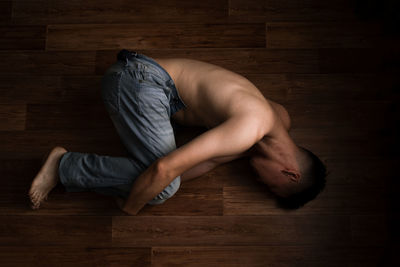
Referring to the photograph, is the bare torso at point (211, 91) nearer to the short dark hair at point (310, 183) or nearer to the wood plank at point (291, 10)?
the short dark hair at point (310, 183)

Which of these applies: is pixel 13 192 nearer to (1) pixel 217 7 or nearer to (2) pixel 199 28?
(2) pixel 199 28

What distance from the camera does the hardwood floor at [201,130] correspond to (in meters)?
1.49

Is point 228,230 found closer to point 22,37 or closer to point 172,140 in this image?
point 172,140

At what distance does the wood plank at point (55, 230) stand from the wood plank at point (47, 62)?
0.62 meters

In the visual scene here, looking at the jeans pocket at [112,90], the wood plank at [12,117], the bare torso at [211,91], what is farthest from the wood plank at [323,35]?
the wood plank at [12,117]

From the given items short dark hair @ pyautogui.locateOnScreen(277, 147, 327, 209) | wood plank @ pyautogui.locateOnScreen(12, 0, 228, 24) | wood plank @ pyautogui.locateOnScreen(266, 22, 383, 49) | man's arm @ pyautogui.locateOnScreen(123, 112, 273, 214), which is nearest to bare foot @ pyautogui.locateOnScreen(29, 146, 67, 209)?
man's arm @ pyautogui.locateOnScreen(123, 112, 273, 214)

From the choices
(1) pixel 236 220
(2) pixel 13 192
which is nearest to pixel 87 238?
(2) pixel 13 192

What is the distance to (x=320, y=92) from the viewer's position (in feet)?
5.25

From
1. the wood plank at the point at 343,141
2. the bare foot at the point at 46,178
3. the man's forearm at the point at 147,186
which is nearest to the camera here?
the man's forearm at the point at 147,186

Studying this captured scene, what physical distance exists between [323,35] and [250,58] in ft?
1.12

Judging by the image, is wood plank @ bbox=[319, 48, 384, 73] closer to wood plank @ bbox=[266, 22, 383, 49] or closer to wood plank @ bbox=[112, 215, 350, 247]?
wood plank @ bbox=[266, 22, 383, 49]

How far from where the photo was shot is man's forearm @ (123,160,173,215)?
3.88 ft

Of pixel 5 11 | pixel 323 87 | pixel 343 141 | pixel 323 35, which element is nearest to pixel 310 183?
pixel 343 141

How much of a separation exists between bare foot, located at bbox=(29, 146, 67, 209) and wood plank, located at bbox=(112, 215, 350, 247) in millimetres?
294
